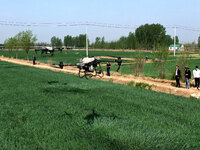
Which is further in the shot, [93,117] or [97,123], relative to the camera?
[93,117]

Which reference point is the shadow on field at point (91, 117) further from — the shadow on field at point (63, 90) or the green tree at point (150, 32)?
the green tree at point (150, 32)

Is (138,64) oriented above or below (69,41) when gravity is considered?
below

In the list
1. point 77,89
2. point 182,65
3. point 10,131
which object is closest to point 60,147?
point 10,131

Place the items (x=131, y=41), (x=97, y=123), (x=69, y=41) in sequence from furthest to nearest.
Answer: (x=69, y=41)
(x=131, y=41)
(x=97, y=123)

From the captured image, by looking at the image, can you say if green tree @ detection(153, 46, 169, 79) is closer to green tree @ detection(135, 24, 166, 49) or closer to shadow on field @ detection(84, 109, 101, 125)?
shadow on field @ detection(84, 109, 101, 125)

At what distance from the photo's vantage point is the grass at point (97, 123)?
6.90m

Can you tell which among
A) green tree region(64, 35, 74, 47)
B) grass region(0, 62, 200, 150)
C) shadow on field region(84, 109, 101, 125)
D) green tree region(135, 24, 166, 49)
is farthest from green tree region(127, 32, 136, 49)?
shadow on field region(84, 109, 101, 125)

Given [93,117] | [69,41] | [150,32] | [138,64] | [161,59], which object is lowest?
[93,117]

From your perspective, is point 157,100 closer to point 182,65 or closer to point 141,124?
point 141,124

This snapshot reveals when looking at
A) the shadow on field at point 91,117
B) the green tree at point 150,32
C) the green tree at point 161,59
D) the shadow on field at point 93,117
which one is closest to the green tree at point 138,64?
the green tree at point 161,59

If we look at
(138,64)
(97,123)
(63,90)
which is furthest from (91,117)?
(138,64)

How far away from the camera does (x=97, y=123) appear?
8.66 meters

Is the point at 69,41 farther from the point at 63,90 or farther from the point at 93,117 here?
the point at 93,117

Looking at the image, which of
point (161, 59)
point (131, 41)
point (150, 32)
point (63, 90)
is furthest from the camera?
point (131, 41)
